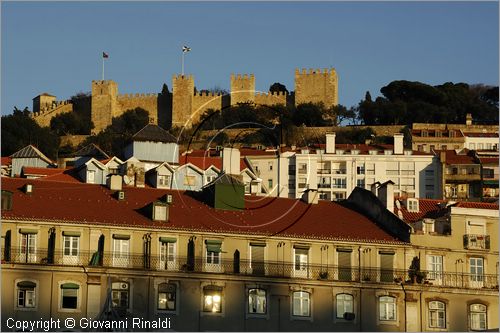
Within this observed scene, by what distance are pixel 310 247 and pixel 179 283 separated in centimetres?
583

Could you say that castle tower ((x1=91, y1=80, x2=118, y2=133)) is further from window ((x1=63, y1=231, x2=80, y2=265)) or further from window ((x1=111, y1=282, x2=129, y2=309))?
window ((x1=111, y1=282, x2=129, y2=309))

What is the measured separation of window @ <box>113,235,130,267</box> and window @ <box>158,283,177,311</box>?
1.63 meters

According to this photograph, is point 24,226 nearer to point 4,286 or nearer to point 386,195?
point 4,286

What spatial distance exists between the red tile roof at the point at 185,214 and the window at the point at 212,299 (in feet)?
9.02

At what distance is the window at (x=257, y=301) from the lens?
52.1 m

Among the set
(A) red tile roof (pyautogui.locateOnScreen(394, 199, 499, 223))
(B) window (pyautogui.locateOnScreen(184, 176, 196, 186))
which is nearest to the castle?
(B) window (pyautogui.locateOnScreen(184, 176, 196, 186))

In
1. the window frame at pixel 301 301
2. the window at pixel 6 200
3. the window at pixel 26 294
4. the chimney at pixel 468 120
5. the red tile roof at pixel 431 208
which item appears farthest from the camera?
the chimney at pixel 468 120

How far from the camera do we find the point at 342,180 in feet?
357

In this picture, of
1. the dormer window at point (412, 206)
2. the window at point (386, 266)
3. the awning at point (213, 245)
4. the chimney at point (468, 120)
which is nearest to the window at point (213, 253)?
the awning at point (213, 245)

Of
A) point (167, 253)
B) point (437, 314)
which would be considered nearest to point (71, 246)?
point (167, 253)

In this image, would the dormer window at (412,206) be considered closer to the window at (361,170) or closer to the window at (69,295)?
the window at (69,295)

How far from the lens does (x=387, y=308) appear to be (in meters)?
53.8

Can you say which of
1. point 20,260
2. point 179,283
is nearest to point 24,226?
point 20,260

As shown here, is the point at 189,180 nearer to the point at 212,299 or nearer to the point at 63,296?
the point at 212,299
